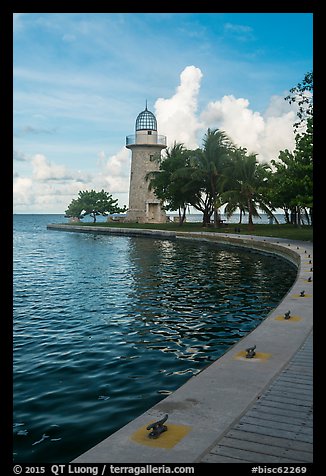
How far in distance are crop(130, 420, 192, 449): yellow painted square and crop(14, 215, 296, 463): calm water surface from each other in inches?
62.3


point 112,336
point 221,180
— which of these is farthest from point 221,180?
point 112,336

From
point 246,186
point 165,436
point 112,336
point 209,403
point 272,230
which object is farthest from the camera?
point 272,230

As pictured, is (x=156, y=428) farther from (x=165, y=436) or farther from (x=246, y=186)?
(x=246, y=186)

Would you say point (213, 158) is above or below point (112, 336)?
above

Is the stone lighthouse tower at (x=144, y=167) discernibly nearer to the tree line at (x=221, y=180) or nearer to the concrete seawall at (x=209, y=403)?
the tree line at (x=221, y=180)

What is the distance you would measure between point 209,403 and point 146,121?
237 ft

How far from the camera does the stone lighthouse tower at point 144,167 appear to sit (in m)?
73.3

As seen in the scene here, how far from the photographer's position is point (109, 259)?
3441 cm

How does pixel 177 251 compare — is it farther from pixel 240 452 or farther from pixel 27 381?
pixel 240 452

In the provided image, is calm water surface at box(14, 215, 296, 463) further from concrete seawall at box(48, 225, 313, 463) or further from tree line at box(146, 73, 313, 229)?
tree line at box(146, 73, 313, 229)

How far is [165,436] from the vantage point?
543cm

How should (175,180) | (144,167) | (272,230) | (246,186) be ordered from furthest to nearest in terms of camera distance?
(144,167) < (175,180) < (272,230) < (246,186)
